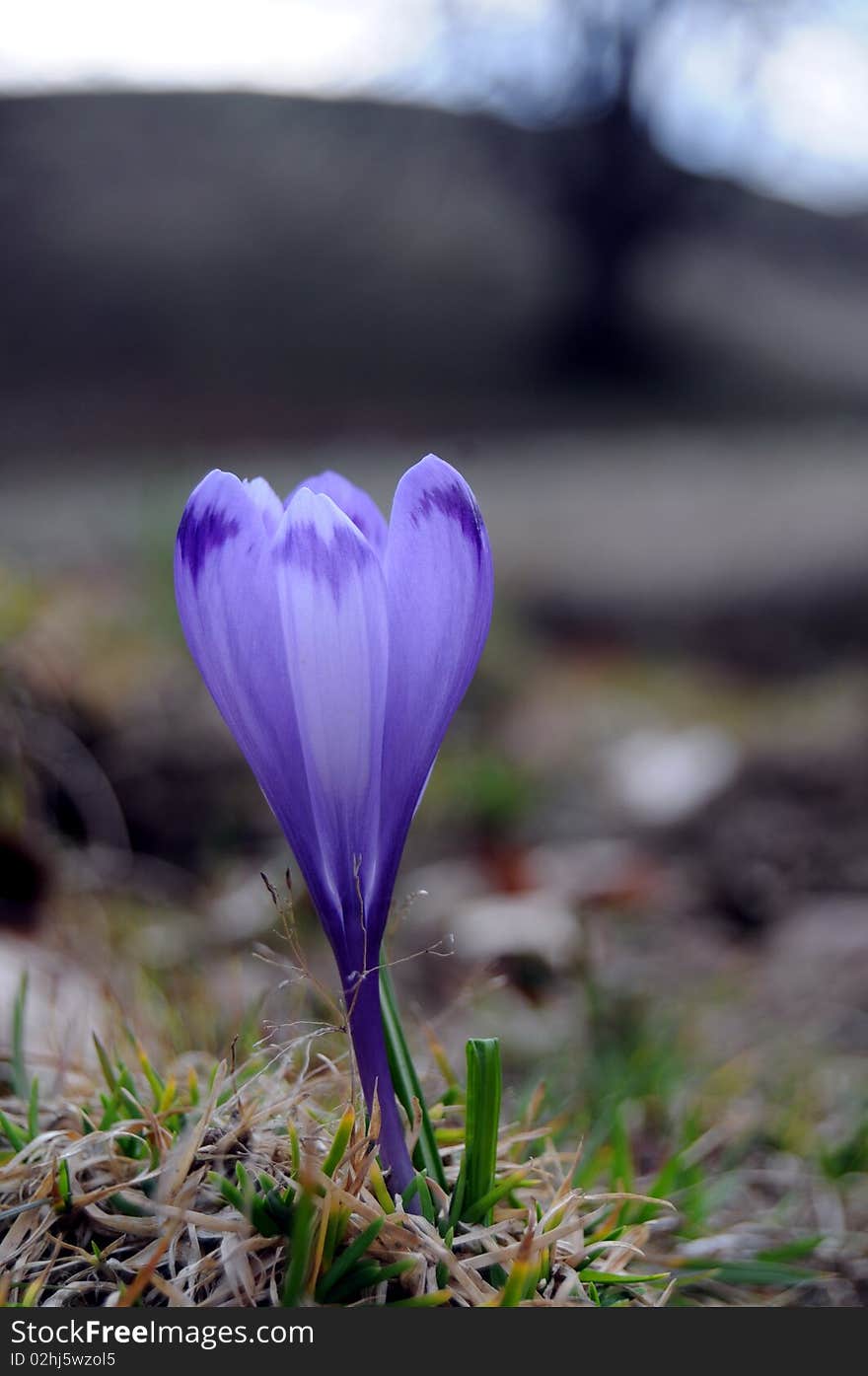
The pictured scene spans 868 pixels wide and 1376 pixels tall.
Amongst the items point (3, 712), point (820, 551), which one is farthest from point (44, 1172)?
point (820, 551)

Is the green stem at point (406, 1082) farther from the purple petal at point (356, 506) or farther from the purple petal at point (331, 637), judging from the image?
the purple petal at point (356, 506)

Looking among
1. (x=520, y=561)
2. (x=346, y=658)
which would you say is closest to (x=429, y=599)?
(x=346, y=658)

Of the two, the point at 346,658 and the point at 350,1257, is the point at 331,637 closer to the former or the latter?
the point at 346,658

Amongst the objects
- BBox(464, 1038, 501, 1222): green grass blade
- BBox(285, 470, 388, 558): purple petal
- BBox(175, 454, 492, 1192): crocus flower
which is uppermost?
BBox(285, 470, 388, 558): purple petal

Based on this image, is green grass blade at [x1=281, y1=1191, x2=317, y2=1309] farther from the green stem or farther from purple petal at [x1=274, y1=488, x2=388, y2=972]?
purple petal at [x1=274, y1=488, x2=388, y2=972]

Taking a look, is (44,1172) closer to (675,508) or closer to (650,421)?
(675,508)

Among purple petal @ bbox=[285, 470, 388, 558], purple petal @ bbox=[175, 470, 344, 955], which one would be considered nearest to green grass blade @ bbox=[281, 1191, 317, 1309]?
purple petal @ bbox=[175, 470, 344, 955]
